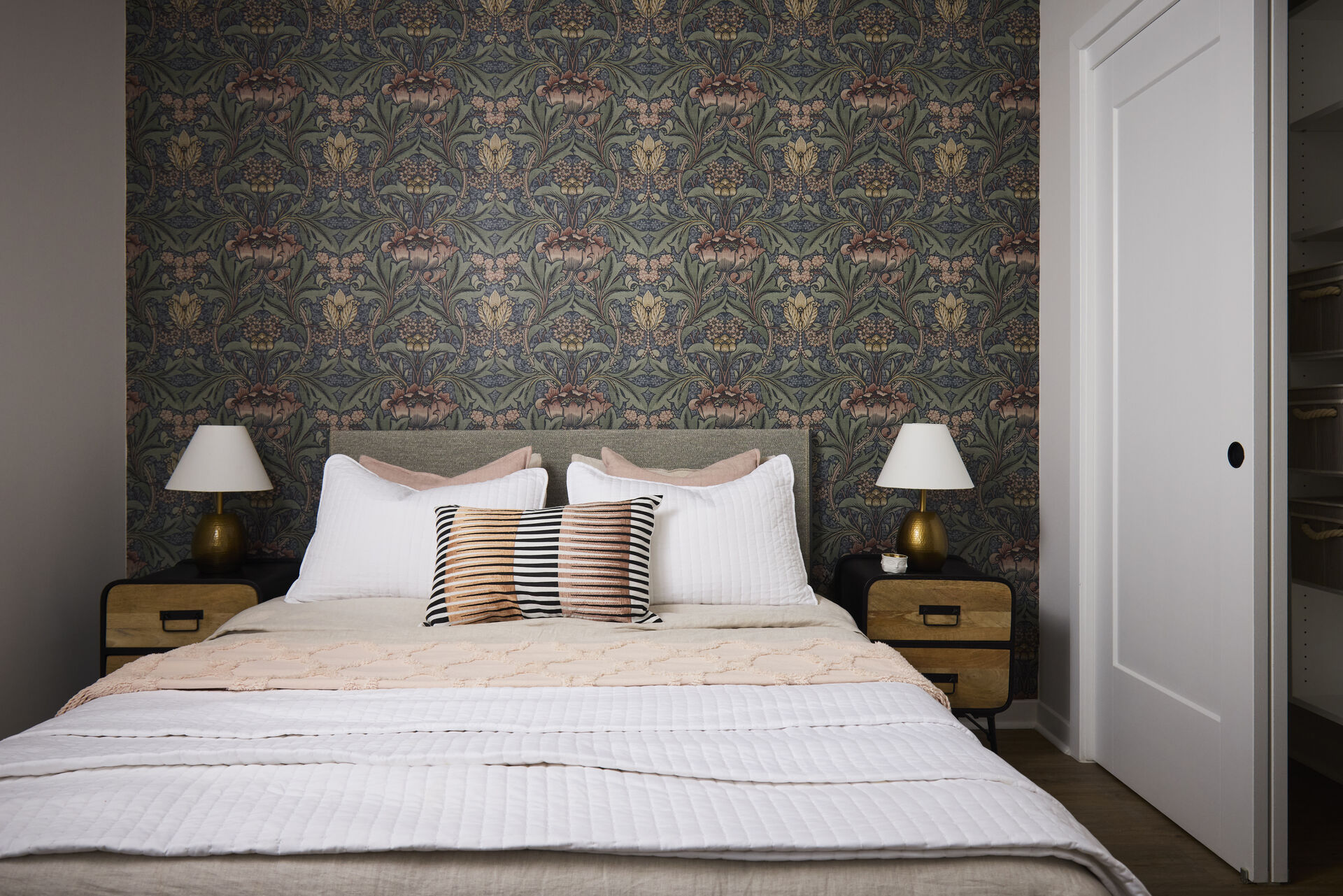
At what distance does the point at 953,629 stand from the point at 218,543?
2.42m

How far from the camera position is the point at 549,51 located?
10.1 feet

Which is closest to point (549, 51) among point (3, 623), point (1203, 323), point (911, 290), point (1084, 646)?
point (911, 290)

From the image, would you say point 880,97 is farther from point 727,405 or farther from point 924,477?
point 924,477

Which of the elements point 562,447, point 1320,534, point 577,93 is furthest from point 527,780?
point 577,93

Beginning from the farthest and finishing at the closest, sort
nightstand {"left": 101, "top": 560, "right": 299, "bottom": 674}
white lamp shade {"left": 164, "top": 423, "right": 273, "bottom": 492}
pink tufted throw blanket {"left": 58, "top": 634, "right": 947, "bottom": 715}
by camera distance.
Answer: white lamp shade {"left": 164, "top": 423, "right": 273, "bottom": 492}, nightstand {"left": 101, "top": 560, "right": 299, "bottom": 674}, pink tufted throw blanket {"left": 58, "top": 634, "right": 947, "bottom": 715}

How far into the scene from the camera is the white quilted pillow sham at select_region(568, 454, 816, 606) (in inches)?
98.4

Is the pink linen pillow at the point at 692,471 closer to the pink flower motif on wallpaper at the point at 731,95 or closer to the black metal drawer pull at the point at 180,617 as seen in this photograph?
the pink flower motif on wallpaper at the point at 731,95

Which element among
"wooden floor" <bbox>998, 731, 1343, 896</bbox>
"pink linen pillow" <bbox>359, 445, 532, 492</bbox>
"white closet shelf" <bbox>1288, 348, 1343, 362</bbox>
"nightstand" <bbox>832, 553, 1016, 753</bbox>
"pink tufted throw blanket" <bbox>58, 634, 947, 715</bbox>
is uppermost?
"white closet shelf" <bbox>1288, 348, 1343, 362</bbox>

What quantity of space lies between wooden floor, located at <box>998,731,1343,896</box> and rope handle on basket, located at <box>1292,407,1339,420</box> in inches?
44.3

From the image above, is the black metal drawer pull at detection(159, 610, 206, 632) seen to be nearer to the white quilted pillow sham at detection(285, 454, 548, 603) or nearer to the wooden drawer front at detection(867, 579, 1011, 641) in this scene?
the white quilted pillow sham at detection(285, 454, 548, 603)

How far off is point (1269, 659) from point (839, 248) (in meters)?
1.84

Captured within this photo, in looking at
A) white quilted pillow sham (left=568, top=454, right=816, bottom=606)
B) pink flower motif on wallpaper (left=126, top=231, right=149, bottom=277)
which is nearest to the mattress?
white quilted pillow sham (left=568, top=454, right=816, bottom=606)

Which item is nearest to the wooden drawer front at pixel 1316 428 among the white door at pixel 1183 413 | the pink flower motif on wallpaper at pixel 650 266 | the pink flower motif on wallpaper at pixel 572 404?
the white door at pixel 1183 413

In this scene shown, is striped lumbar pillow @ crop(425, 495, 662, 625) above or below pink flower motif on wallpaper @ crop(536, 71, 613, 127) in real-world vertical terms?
below
